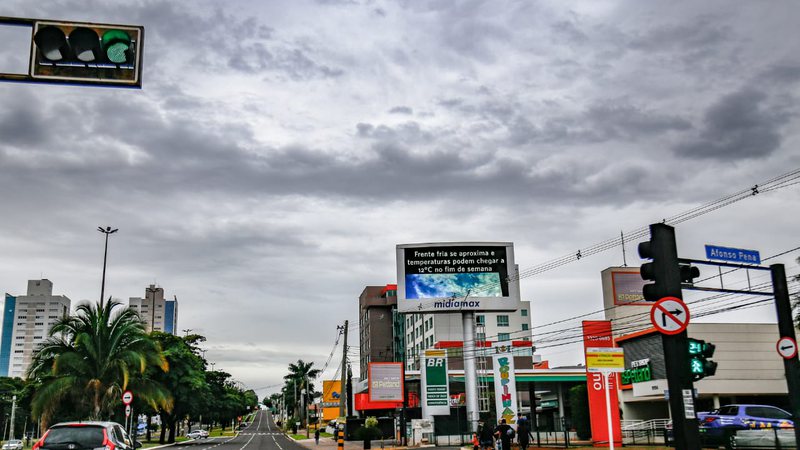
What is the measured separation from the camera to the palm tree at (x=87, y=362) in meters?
39.2

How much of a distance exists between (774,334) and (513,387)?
59.4 feet

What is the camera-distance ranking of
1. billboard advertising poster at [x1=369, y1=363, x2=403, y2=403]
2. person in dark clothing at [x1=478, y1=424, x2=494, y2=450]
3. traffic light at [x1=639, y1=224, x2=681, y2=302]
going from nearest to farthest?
traffic light at [x1=639, y1=224, x2=681, y2=302], person in dark clothing at [x1=478, y1=424, x2=494, y2=450], billboard advertising poster at [x1=369, y1=363, x2=403, y2=403]

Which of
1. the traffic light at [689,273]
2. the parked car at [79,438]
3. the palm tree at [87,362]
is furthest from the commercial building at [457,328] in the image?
the traffic light at [689,273]

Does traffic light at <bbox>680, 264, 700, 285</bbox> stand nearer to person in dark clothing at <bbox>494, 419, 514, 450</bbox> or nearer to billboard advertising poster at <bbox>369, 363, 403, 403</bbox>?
person in dark clothing at <bbox>494, 419, 514, 450</bbox>

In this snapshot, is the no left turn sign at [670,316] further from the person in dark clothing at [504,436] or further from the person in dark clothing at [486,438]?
the person in dark clothing at [486,438]

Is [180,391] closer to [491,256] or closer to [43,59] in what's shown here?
[491,256]

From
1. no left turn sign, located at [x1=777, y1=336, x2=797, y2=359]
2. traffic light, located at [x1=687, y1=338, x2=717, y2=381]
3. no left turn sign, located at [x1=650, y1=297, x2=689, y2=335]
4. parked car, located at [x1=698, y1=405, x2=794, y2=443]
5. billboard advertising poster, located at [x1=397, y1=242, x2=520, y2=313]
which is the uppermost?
billboard advertising poster, located at [x1=397, y1=242, x2=520, y2=313]

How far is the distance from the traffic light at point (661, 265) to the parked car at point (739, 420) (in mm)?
22752

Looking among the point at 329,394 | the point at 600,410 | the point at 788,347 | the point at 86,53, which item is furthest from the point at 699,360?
the point at 329,394

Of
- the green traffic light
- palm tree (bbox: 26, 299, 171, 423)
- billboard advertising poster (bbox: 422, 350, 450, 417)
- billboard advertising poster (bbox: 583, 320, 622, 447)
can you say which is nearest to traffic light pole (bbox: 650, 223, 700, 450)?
the green traffic light

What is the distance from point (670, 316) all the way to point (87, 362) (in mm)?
35696

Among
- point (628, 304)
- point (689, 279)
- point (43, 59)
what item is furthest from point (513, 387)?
point (43, 59)

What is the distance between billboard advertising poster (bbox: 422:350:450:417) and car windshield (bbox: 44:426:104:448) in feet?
134

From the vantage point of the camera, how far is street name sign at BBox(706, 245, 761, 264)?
17.4 metres
